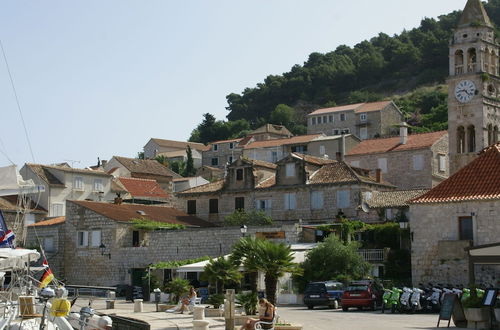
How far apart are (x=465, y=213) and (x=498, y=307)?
42.0 feet

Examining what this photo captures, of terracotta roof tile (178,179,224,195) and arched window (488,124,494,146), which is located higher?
arched window (488,124,494,146)

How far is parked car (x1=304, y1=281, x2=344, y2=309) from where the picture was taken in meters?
38.1

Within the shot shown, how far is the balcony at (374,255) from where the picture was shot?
45.3 meters

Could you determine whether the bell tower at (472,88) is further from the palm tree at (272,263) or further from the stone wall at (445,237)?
the palm tree at (272,263)

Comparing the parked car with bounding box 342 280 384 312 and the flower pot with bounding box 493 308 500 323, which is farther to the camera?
the parked car with bounding box 342 280 384 312

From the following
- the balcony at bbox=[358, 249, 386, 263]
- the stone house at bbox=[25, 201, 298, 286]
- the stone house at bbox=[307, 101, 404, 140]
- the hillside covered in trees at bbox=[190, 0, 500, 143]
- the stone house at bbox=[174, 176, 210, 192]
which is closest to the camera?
the balcony at bbox=[358, 249, 386, 263]

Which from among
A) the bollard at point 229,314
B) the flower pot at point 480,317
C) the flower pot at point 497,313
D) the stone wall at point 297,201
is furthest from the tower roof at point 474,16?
the bollard at point 229,314

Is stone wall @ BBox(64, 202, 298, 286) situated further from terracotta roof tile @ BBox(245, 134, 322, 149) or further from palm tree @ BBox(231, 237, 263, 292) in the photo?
terracotta roof tile @ BBox(245, 134, 322, 149)

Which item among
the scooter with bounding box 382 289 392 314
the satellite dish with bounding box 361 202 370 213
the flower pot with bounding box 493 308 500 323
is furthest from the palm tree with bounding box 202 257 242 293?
the satellite dish with bounding box 361 202 370 213

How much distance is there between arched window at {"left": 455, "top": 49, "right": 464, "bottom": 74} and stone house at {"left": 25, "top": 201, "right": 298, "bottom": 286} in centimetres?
2254

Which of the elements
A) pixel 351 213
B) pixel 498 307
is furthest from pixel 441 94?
pixel 498 307

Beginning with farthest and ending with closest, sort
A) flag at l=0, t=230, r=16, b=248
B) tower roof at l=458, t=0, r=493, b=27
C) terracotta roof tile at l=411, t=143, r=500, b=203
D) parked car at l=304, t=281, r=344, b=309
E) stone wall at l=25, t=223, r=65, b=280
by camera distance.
Answer: tower roof at l=458, t=0, r=493, b=27
stone wall at l=25, t=223, r=65, b=280
terracotta roof tile at l=411, t=143, r=500, b=203
parked car at l=304, t=281, r=344, b=309
flag at l=0, t=230, r=16, b=248

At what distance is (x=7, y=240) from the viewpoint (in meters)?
29.5

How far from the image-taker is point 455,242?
39219mm
